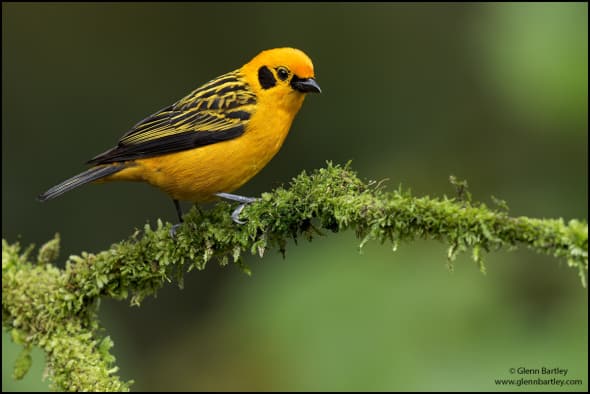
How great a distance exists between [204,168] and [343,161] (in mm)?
3320

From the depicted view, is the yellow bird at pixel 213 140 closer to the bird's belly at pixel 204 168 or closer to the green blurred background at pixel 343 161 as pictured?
Answer: the bird's belly at pixel 204 168

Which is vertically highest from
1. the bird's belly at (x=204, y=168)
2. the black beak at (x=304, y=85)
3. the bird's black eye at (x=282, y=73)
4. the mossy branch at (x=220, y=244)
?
the bird's black eye at (x=282, y=73)

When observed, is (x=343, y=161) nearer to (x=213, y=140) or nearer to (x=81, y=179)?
(x=213, y=140)

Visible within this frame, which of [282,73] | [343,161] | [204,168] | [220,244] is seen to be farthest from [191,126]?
[343,161]

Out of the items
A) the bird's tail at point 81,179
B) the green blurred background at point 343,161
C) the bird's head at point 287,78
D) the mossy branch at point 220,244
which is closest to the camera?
the mossy branch at point 220,244

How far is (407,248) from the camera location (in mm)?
4926

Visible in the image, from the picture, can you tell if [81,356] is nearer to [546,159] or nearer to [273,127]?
[273,127]

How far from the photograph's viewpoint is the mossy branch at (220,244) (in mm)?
3146

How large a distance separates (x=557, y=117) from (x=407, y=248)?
1.43 m

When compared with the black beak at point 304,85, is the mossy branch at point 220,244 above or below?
below

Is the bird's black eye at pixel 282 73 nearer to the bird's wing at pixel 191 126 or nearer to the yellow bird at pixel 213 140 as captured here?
the yellow bird at pixel 213 140

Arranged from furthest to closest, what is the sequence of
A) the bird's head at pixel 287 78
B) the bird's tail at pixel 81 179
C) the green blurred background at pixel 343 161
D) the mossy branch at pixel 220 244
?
the bird's head at pixel 287 78, the green blurred background at pixel 343 161, the bird's tail at pixel 81 179, the mossy branch at pixel 220 244

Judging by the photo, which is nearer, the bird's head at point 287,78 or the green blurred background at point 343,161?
the green blurred background at point 343,161

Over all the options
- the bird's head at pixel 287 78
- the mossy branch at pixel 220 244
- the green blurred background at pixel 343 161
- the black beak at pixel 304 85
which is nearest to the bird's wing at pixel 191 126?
the bird's head at pixel 287 78
